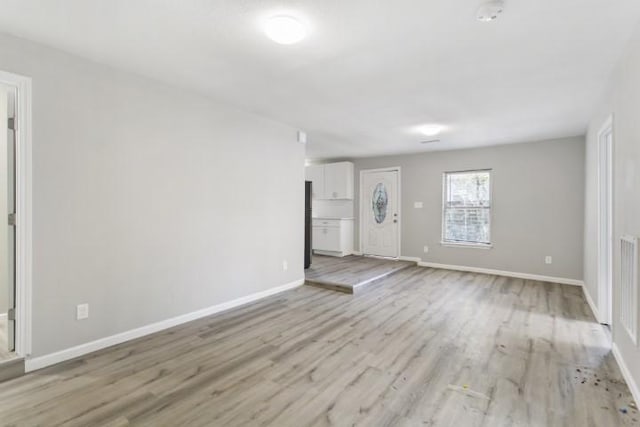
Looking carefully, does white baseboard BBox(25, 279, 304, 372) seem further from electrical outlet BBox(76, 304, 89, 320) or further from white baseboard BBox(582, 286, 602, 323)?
white baseboard BBox(582, 286, 602, 323)

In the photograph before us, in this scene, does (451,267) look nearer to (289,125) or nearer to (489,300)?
(489,300)

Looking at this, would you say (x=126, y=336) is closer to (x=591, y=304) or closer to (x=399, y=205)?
(x=591, y=304)

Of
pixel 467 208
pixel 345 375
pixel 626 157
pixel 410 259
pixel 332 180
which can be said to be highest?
pixel 332 180

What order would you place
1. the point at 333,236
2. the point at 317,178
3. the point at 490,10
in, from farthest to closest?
the point at 317,178, the point at 333,236, the point at 490,10

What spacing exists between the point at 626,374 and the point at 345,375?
204 cm

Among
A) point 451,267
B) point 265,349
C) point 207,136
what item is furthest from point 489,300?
point 207,136

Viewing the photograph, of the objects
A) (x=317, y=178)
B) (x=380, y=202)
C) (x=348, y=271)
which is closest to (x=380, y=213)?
(x=380, y=202)

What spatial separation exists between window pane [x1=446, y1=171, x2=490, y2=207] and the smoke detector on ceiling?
4.59 metres

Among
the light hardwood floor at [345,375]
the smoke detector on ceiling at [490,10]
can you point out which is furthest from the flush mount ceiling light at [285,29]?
the light hardwood floor at [345,375]

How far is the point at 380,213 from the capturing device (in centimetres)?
732

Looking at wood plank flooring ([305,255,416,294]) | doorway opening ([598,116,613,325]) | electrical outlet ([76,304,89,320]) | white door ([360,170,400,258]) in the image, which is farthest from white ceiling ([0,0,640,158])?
white door ([360,170,400,258])

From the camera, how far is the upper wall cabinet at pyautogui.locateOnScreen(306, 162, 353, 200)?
7543mm

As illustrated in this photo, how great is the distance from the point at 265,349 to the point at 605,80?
3.96 metres

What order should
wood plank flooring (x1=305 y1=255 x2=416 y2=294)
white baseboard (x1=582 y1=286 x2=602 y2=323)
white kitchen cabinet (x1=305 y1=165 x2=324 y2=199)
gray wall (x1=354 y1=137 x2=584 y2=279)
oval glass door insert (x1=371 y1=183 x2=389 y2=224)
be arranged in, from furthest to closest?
white kitchen cabinet (x1=305 y1=165 x2=324 y2=199) → oval glass door insert (x1=371 y1=183 x2=389 y2=224) → gray wall (x1=354 y1=137 x2=584 y2=279) → wood plank flooring (x1=305 y1=255 x2=416 y2=294) → white baseboard (x1=582 y1=286 x2=602 y2=323)
